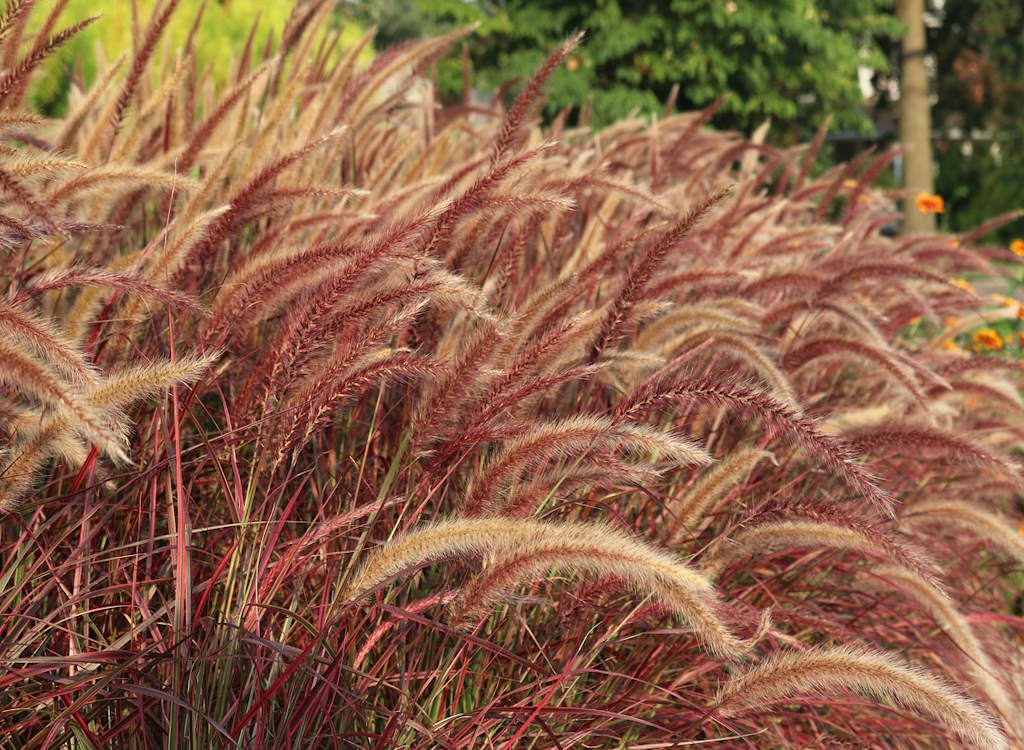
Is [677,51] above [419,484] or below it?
above

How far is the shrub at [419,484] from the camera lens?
147cm

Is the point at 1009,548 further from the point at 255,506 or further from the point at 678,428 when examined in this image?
the point at 255,506

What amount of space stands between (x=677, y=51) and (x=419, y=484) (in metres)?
18.4

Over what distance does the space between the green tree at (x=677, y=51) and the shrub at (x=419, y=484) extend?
15.5 metres

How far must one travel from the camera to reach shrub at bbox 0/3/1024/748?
1473 mm

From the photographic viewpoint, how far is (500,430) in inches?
66.7

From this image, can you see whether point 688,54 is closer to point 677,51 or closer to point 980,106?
point 677,51

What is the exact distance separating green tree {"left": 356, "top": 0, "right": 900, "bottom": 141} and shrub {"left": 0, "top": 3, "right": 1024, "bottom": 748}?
15505mm

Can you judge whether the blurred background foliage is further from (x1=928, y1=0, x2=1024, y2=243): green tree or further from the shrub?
the shrub

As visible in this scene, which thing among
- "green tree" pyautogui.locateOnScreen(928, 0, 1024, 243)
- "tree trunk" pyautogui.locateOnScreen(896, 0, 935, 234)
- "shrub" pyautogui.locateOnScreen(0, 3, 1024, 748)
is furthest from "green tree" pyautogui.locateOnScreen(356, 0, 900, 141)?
"shrub" pyautogui.locateOnScreen(0, 3, 1024, 748)

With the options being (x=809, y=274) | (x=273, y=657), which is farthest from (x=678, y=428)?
(x=273, y=657)

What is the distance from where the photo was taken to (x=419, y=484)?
1.75 meters

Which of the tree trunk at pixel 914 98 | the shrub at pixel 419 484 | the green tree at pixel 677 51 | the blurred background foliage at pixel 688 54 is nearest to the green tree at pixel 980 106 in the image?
the blurred background foliage at pixel 688 54

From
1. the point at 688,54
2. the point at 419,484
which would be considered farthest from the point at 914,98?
the point at 419,484
